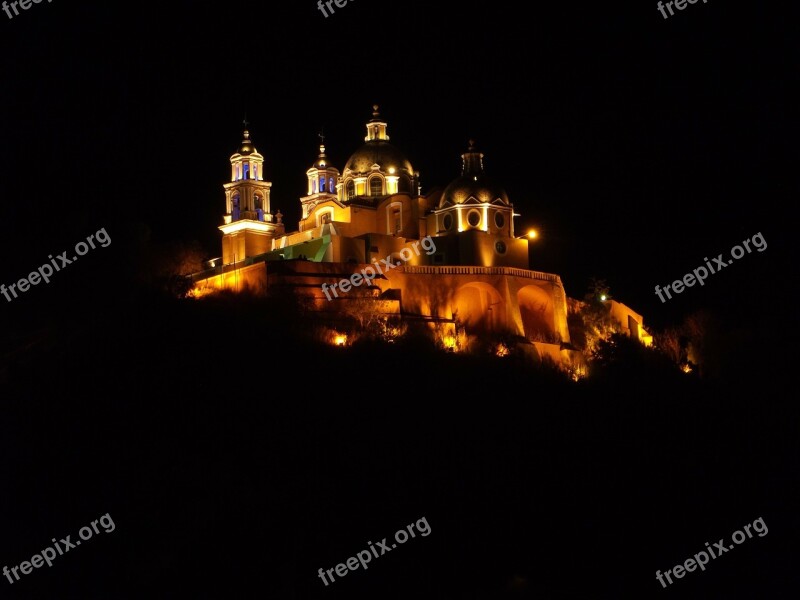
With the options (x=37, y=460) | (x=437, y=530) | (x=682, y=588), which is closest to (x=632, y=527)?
(x=682, y=588)

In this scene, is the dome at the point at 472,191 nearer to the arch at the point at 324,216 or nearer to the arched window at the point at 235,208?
the arch at the point at 324,216

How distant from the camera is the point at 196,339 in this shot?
164 feet

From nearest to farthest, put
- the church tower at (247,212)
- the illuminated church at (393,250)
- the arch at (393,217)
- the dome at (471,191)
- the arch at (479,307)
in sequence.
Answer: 1. the illuminated church at (393,250)
2. the arch at (479,307)
3. the dome at (471,191)
4. the arch at (393,217)
5. the church tower at (247,212)

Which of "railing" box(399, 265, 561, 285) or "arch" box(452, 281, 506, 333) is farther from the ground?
"railing" box(399, 265, 561, 285)

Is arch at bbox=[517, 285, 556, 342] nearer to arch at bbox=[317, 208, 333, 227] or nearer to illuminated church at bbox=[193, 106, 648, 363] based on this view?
illuminated church at bbox=[193, 106, 648, 363]

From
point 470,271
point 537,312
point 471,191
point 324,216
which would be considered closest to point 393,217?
point 324,216

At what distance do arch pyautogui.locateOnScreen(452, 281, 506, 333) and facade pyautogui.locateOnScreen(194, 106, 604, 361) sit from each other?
38 millimetres

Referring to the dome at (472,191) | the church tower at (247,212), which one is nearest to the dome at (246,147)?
the church tower at (247,212)

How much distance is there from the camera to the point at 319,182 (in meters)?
66.7

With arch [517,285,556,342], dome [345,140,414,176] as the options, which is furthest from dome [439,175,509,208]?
dome [345,140,414,176]

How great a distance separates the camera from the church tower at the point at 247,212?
64250 millimetres

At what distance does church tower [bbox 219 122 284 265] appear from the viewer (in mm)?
64250

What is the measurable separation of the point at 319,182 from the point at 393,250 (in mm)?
8351

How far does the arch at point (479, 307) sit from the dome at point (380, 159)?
10.6 m
